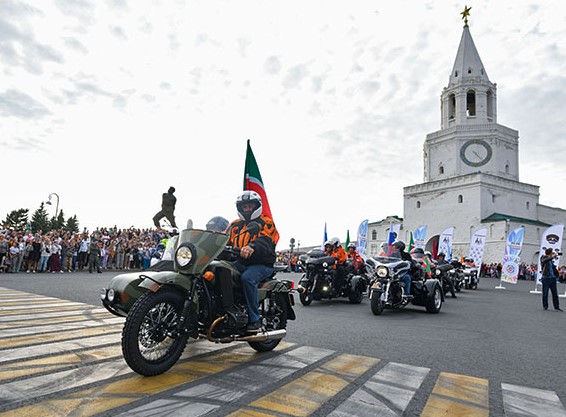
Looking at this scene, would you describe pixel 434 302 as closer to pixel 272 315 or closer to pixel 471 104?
pixel 272 315

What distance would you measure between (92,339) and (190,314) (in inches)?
79.6

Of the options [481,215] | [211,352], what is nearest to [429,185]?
[481,215]

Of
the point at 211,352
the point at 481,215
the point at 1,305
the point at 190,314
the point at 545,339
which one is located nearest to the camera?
the point at 190,314

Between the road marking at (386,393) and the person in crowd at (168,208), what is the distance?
16.3 m

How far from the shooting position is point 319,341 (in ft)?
20.0

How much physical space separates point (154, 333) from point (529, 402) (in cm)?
344

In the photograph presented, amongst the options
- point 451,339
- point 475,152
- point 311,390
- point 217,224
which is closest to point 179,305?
point 217,224

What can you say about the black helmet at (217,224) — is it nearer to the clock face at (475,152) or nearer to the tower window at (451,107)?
the clock face at (475,152)

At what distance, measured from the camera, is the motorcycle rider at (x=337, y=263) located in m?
12.3

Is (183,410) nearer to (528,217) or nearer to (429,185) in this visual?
(429,185)

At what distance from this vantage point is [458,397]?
3695 millimetres

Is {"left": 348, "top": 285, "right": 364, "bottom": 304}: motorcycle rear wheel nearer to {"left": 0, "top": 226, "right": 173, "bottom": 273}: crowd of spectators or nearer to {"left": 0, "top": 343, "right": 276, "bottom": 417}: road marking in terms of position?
{"left": 0, "top": 226, "right": 173, "bottom": 273}: crowd of spectators

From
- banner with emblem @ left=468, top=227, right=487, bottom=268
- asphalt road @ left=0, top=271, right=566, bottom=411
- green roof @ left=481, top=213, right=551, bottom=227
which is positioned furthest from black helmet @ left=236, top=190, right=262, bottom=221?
green roof @ left=481, top=213, right=551, bottom=227

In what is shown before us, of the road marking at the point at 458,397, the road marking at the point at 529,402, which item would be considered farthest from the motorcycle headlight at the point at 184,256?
the road marking at the point at 529,402
